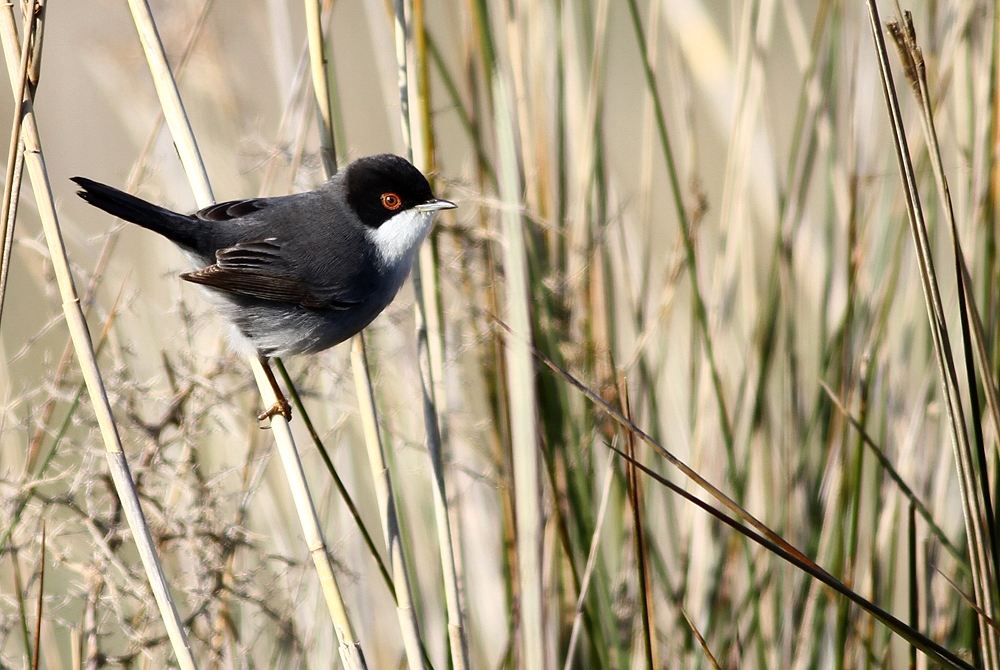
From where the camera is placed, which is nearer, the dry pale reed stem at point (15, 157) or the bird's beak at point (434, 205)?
the dry pale reed stem at point (15, 157)

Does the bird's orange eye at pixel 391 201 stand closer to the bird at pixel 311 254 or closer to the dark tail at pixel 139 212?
the bird at pixel 311 254

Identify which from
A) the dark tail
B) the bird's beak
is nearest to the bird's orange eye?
the bird's beak

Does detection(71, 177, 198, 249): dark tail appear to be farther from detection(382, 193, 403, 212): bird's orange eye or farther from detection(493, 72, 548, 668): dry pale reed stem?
detection(493, 72, 548, 668): dry pale reed stem

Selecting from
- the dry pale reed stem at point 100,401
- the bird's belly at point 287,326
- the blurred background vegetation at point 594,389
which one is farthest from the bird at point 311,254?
the dry pale reed stem at point 100,401

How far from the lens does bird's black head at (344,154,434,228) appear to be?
2.66 metres

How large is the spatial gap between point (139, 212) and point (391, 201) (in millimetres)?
761

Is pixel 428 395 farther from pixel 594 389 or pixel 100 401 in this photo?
pixel 100 401

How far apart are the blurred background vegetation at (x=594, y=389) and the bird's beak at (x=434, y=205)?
0.28 ft

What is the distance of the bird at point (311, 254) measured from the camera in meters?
2.67

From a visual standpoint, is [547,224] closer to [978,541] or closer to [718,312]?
[718,312]

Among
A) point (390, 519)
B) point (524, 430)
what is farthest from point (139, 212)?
point (524, 430)

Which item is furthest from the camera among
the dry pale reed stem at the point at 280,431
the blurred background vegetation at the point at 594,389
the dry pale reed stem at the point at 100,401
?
the blurred background vegetation at the point at 594,389

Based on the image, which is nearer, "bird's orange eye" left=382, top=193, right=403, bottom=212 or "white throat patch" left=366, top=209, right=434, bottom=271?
"white throat patch" left=366, top=209, right=434, bottom=271

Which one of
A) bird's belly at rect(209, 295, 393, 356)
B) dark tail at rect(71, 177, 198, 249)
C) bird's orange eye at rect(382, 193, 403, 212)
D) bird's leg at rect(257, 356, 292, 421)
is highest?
bird's orange eye at rect(382, 193, 403, 212)
